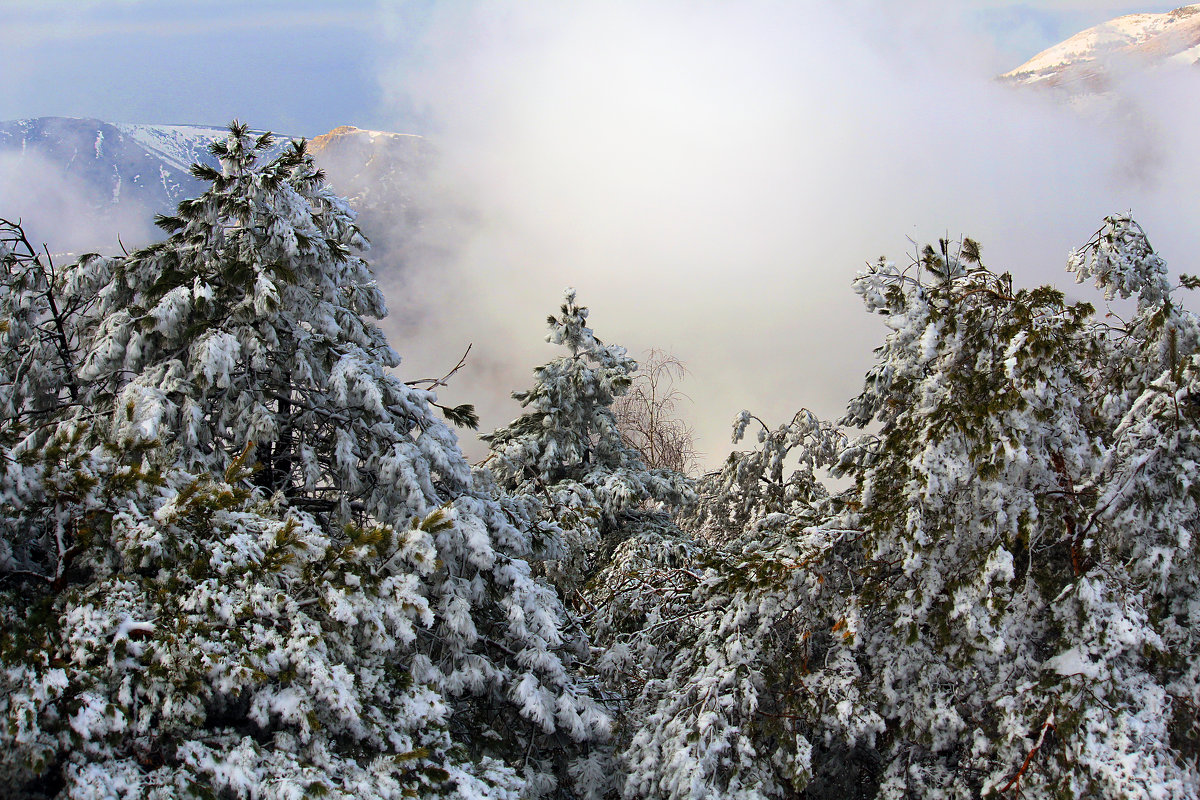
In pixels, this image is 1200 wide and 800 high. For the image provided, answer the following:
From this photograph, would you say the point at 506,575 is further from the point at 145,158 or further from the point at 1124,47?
the point at 1124,47

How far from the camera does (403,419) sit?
16.0ft

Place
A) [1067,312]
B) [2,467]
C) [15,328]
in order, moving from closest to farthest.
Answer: [2,467] < [1067,312] < [15,328]

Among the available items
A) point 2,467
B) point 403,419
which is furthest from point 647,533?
point 2,467

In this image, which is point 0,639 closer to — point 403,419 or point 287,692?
point 287,692

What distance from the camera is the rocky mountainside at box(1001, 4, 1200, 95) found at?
70.7 meters

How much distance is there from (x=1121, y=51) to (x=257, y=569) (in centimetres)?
9615

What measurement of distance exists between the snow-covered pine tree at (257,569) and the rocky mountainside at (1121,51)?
91856 mm

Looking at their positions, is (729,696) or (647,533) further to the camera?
(647,533)

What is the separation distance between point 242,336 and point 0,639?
265cm

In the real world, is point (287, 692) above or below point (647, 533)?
below

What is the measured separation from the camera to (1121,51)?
73375 millimetres

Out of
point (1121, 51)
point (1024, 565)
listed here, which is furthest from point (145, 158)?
point (1121, 51)

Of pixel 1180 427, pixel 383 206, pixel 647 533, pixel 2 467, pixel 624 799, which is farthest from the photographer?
pixel 383 206

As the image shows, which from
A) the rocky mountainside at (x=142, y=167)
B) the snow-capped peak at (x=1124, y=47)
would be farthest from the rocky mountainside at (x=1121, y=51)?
the rocky mountainside at (x=142, y=167)
